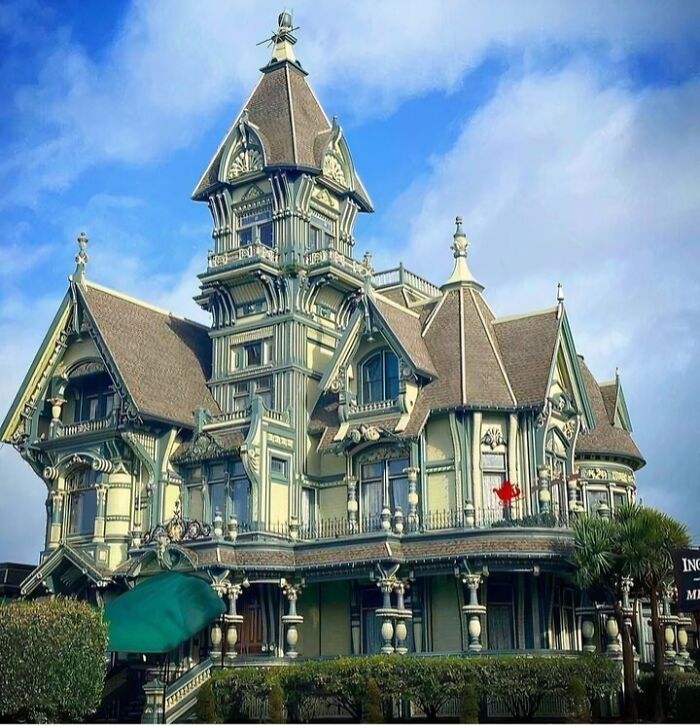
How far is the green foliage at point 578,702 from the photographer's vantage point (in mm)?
28922

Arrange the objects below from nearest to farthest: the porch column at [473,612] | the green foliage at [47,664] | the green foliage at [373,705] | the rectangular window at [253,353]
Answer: the green foliage at [47,664] → the green foliage at [373,705] → the porch column at [473,612] → the rectangular window at [253,353]

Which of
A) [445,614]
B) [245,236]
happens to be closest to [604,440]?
[445,614]

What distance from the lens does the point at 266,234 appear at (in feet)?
144

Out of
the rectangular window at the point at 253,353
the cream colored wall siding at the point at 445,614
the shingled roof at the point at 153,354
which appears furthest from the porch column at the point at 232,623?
the rectangular window at the point at 253,353

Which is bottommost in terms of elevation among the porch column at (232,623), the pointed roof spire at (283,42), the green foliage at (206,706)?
the green foliage at (206,706)

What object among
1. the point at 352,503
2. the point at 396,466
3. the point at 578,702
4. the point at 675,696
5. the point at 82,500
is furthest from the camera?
the point at 82,500

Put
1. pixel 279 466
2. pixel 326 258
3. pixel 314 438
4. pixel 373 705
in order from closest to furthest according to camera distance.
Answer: pixel 373 705, pixel 279 466, pixel 314 438, pixel 326 258

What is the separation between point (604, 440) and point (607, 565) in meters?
13.5

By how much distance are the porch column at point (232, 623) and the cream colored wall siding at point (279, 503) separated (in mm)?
3507

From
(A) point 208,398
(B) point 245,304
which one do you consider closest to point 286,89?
(B) point 245,304

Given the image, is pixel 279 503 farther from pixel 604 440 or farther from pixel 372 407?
pixel 604 440

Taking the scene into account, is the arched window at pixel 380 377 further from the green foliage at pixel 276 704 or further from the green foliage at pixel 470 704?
the green foliage at pixel 470 704

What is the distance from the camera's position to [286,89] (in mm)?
46250

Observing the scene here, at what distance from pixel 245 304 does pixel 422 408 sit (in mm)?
9329
